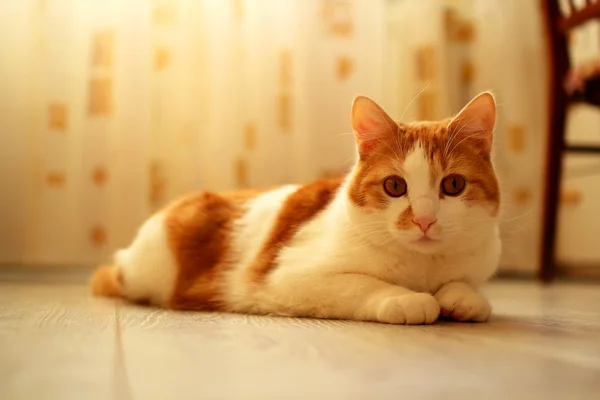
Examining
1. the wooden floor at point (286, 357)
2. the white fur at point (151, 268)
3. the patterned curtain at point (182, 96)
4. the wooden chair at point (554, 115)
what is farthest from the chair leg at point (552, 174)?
the white fur at point (151, 268)

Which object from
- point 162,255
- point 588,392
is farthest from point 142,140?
point 588,392

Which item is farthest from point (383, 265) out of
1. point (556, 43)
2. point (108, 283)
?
point (556, 43)

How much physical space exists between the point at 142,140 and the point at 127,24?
419 mm

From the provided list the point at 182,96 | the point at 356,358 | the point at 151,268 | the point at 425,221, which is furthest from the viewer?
the point at 182,96

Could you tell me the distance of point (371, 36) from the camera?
7.38 ft

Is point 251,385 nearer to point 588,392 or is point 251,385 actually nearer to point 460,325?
point 588,392

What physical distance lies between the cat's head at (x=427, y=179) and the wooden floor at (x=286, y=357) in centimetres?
16

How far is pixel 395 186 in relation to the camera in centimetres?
105

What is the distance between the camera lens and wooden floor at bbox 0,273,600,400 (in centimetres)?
61

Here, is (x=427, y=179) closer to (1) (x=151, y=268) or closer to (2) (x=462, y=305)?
(2) (x=462, y=305)

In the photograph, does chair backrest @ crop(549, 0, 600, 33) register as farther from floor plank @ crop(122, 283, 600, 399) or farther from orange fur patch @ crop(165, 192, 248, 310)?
orange fur patch @ crop(165, 192, 248, 310)

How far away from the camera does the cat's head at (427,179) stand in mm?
1001

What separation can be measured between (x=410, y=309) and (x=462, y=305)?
116mm

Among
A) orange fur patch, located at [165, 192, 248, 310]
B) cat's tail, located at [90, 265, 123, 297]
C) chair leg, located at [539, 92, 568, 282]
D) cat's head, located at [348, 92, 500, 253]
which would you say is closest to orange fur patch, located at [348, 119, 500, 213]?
cat's head, located at [348, 92, 500, 253]
